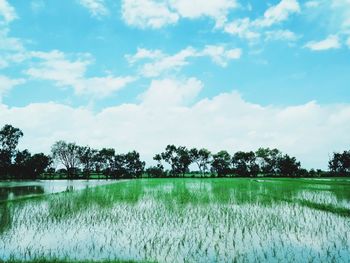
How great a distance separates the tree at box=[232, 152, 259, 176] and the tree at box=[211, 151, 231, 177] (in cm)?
196

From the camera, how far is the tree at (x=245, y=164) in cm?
8494

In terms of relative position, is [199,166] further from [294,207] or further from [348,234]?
[348,234]

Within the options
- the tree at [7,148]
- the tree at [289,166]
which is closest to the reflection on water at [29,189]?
the tree at [7,148]

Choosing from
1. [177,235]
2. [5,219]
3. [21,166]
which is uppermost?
[21,166]

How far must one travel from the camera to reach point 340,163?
89.4 meters

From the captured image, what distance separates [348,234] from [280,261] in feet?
12.5

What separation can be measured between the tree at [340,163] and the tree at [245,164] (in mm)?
23619

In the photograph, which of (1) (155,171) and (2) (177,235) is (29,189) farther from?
(1) (155,171)

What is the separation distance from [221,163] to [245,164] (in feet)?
23.2

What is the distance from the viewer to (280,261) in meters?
6.74

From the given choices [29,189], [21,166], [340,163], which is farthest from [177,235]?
[340,163]

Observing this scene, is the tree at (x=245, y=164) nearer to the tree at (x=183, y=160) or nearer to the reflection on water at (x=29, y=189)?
the tree at (x=183, y=160)

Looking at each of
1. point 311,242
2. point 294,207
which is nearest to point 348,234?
point 311,242

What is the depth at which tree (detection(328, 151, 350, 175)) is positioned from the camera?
87.1m
